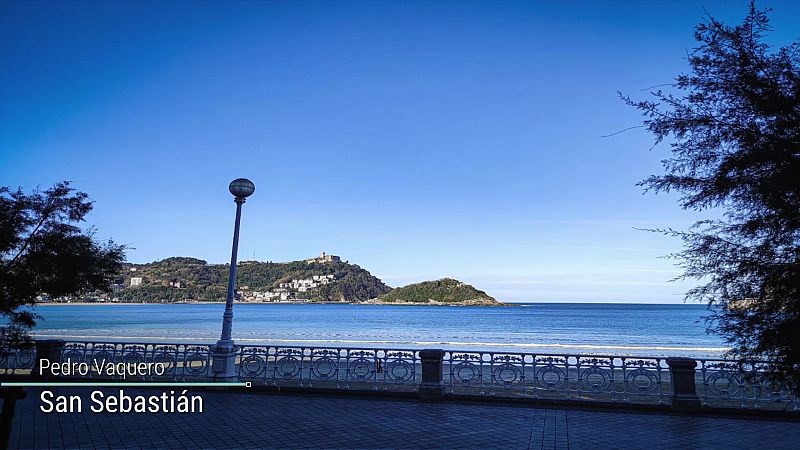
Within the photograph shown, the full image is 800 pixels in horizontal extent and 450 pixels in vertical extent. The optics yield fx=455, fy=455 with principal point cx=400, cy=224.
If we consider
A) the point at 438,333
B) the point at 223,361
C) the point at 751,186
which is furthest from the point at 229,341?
the point at 438,333

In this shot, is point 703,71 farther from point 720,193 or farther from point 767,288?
point 767,288

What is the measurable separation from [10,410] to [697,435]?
9.53m

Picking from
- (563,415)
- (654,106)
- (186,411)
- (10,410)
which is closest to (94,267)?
(186,411)

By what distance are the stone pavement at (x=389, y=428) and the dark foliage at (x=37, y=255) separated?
1932 mm

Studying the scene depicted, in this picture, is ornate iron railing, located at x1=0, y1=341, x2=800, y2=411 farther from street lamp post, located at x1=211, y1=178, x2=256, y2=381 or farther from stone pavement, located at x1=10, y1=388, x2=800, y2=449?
stone pavement, located at x1=10, y1=388, x2=800, y2=449

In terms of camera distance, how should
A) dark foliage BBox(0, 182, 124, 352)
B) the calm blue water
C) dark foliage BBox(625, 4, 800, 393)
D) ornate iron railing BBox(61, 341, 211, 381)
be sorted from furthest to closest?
the calm blue water
ornate iron railing BBox(61, 341, 211, 381)
dark foliage BBox(0, 182, 124, 352)
dark foliage BBox(625, 4, 800, 393)

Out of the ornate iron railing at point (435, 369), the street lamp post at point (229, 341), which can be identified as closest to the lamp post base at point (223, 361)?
the street lamp post at point (229, 341)

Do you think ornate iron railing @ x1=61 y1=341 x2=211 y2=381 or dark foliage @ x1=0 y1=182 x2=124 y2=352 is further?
ornate iron railing @ x1=61 y1=341 x2=211 y2=381

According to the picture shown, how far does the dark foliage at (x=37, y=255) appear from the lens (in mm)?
9219

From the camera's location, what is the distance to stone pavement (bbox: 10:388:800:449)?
7031 millimetres

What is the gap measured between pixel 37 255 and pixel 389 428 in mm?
8234

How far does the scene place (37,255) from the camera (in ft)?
31.7

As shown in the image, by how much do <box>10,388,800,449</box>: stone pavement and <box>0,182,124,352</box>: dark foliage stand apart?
1932 millimetres

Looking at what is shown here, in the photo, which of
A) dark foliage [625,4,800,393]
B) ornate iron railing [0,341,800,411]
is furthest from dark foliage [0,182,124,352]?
dark foliage [625,4,800,393]
